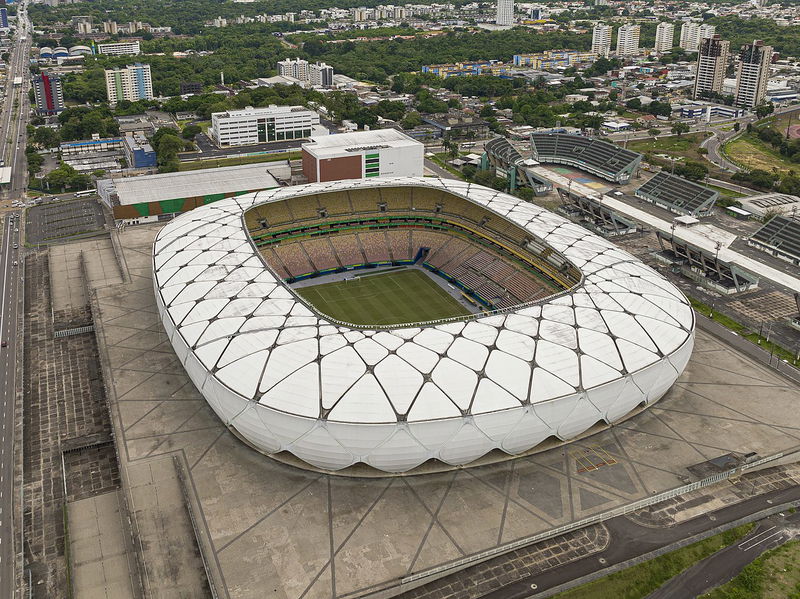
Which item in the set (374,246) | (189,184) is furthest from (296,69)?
(374,246)

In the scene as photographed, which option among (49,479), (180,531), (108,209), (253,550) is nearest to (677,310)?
(253,550)

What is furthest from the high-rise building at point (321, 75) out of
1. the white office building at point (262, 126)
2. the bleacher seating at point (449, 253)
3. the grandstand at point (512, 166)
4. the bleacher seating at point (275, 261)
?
the bleacher seating at point (275, 261)

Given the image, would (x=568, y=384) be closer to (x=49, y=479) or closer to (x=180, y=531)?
(x=180, y=531)

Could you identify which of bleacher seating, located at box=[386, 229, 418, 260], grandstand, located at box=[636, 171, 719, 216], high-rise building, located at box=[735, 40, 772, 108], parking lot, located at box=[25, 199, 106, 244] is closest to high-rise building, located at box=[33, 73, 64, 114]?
parking lot, located at box=[25, 199, 106, 244]

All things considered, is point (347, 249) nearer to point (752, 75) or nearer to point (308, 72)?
point (752, 75)

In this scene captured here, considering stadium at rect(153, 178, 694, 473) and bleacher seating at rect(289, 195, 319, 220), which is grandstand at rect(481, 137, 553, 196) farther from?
bleacher seating at rect(289, 195, 319, 220)

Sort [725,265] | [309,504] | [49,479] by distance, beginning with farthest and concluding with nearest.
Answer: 1. [725,265]
2. [49,479]
3. [309,504]
